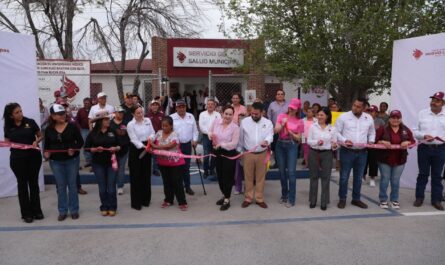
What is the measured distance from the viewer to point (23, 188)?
19.0ft

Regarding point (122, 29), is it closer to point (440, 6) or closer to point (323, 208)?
point (440, 6)

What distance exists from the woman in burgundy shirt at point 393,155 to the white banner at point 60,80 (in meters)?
10.1

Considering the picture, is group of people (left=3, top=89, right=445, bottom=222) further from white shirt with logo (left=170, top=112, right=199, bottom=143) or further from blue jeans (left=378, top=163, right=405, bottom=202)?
white shirt with logo (left=170, top=112, right=199, bottom=143)

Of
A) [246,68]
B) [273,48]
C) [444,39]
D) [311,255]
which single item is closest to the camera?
[311,255]

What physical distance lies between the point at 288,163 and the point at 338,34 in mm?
4234

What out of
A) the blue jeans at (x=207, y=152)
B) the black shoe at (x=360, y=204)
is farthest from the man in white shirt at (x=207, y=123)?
the black shoe at (x=360, y=204)

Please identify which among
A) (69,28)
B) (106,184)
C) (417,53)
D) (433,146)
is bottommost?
(106,184)

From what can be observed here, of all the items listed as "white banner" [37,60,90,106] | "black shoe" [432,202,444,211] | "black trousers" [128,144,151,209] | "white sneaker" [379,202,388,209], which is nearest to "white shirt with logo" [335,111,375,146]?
"white sneaker" [379,202,388,209]

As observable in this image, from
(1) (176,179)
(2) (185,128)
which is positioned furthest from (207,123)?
(1) (176,179)

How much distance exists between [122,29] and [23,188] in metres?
12.8

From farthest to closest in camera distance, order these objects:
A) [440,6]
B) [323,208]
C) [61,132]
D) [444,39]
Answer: [440,6], [444,39], [323,208], [61,132]

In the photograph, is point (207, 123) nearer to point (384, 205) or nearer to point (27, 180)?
point (27, 180)

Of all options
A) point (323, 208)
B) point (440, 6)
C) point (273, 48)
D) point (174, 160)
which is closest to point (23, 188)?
point (174, 160)

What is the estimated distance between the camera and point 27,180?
19.2ft
